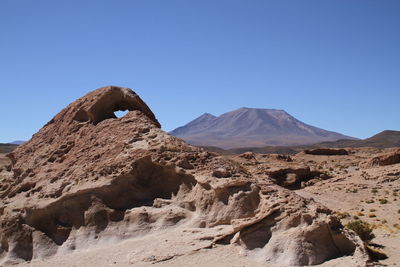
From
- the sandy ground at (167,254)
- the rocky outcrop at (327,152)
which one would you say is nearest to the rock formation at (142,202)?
the sandy ground at (167,254)

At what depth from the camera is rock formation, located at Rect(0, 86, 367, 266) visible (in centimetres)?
867

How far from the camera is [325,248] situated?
28.0 ft

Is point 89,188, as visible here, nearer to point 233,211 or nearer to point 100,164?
point 100,164

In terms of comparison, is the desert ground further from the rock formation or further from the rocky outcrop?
the rocky outcrop

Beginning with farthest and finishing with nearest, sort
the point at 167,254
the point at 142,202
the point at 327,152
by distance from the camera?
the point at 327,152 → the point at 142,202 → the point at 167,254

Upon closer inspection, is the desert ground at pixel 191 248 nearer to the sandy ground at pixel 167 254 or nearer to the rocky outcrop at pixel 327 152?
the sandy ground at pixel 167 254

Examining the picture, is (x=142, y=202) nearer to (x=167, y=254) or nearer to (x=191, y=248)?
(x=167, y=254)

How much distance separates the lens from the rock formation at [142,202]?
28.5 ft

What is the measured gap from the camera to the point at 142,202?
10.7 meters

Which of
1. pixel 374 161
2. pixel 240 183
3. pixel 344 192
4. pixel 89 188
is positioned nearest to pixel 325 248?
pixel 240 183

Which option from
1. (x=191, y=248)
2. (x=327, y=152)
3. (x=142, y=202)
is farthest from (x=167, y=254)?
(x=327, y=152)

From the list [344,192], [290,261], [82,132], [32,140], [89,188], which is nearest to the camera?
[290,261]

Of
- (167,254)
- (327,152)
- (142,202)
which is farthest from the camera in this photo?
(327,152)

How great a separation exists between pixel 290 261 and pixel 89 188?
4.93m
